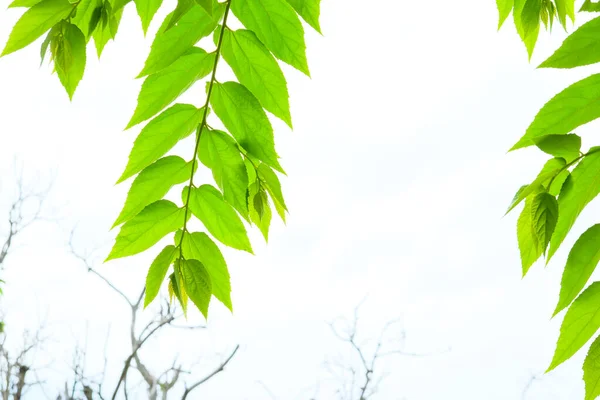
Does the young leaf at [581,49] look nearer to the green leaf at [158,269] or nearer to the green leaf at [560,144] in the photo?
the green leaf at [560,144]

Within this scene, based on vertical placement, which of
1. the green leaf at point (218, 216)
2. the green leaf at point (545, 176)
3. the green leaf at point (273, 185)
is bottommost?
the green leaf at point (545, 176)

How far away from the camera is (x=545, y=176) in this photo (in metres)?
0.55

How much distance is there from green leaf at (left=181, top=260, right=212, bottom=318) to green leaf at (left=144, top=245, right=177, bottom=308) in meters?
0.03

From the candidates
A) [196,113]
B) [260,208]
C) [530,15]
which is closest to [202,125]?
[196,113]

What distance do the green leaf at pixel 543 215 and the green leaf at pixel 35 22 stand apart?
0.51 metres

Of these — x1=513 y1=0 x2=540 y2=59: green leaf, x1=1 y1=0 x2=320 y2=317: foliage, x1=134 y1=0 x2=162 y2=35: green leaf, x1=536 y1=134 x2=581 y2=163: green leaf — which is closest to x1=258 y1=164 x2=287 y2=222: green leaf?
x1=1 y1=0 x2=320 y2=317: foliage

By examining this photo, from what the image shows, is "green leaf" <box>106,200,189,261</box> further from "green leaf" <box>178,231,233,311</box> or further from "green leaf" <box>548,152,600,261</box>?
"green leaf" <box>548,152,600,261</box>

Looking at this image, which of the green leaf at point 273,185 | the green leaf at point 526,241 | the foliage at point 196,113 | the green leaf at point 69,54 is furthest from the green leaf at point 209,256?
the green leaf at point 526,241

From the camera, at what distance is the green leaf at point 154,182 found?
68 centimetres

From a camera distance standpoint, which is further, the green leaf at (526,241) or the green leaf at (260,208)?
the green leaf at (260,208)

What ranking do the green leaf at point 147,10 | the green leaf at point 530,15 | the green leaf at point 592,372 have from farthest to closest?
the green leaf at point 530,15, the green leaf at point 147,10, the green leaf at point 592,372

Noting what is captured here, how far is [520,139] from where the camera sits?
0.54 m

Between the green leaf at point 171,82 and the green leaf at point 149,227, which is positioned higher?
the green leaf at point 171,82

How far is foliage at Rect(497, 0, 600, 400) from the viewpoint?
1.72 ft
